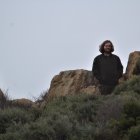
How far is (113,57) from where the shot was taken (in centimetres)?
1376

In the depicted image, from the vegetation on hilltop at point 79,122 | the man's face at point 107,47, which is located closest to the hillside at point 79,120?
the vegetation on hilltop at point 79,122

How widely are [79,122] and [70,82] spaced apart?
9.63 metres

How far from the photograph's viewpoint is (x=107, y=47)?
13625 mm

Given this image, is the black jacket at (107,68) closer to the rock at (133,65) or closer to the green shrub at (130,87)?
the green shrub at (130,87)

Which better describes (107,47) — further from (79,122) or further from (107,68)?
(79,122)

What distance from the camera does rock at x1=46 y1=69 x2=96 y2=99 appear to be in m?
19.4

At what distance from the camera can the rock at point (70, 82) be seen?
763 inches

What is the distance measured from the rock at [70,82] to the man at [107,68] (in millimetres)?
4846

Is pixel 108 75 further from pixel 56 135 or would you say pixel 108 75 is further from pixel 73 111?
pixel 56 135

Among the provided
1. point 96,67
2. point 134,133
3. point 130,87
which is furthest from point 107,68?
point 134,133

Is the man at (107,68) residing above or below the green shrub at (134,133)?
above

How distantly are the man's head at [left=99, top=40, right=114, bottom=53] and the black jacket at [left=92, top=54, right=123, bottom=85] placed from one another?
0.14m

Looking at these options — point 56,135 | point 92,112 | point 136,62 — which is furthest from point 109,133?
point 136,62

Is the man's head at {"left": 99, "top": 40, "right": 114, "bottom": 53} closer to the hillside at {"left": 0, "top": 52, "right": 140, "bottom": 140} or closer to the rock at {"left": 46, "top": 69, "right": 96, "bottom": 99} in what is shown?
the hillside at {"left": 0, "top": 52, "right": 140, "bottom": 140}
